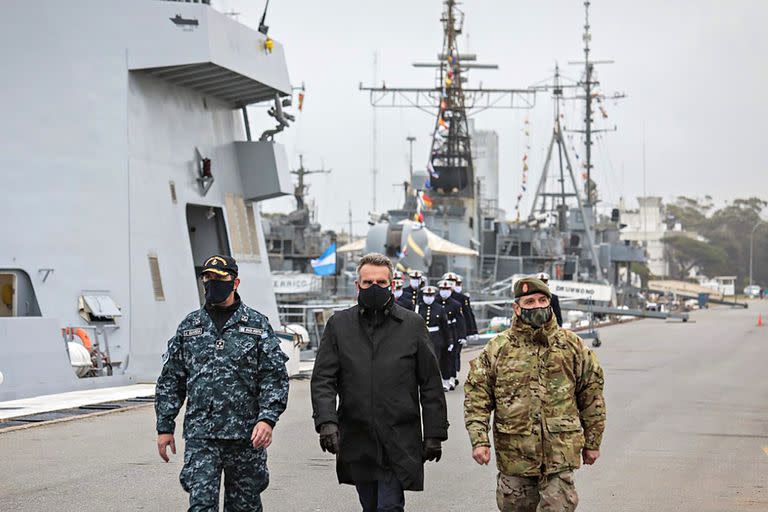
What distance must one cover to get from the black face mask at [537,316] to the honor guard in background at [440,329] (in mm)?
12165

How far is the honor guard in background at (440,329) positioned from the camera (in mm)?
18141

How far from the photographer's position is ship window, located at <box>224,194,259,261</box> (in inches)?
845

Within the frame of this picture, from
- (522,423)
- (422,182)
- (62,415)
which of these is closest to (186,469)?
(522,423)

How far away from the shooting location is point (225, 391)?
6.08 meters

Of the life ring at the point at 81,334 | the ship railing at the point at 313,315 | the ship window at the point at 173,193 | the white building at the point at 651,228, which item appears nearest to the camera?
the life ring at the point at 81,334

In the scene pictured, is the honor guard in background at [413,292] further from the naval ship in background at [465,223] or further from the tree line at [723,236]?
the tree line at [723,236]

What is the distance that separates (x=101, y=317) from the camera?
1688 cm

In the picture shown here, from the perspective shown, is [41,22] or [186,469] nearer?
[186,469]

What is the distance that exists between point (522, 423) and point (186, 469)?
62.8 inches

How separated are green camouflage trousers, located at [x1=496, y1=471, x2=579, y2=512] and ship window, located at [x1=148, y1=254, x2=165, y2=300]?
12732 mm

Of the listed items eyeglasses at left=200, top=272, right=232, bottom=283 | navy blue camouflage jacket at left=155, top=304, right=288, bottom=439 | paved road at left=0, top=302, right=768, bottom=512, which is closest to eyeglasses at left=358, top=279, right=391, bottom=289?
navy blue camouflage jacket at left=155, top=304, right=288, bottom=439

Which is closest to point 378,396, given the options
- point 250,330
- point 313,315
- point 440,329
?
point 250,330

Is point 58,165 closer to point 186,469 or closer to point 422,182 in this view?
point 186,469

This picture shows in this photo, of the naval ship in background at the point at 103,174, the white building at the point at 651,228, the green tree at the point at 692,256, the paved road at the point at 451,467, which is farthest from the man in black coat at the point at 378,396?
the white building at the point at 651,228
